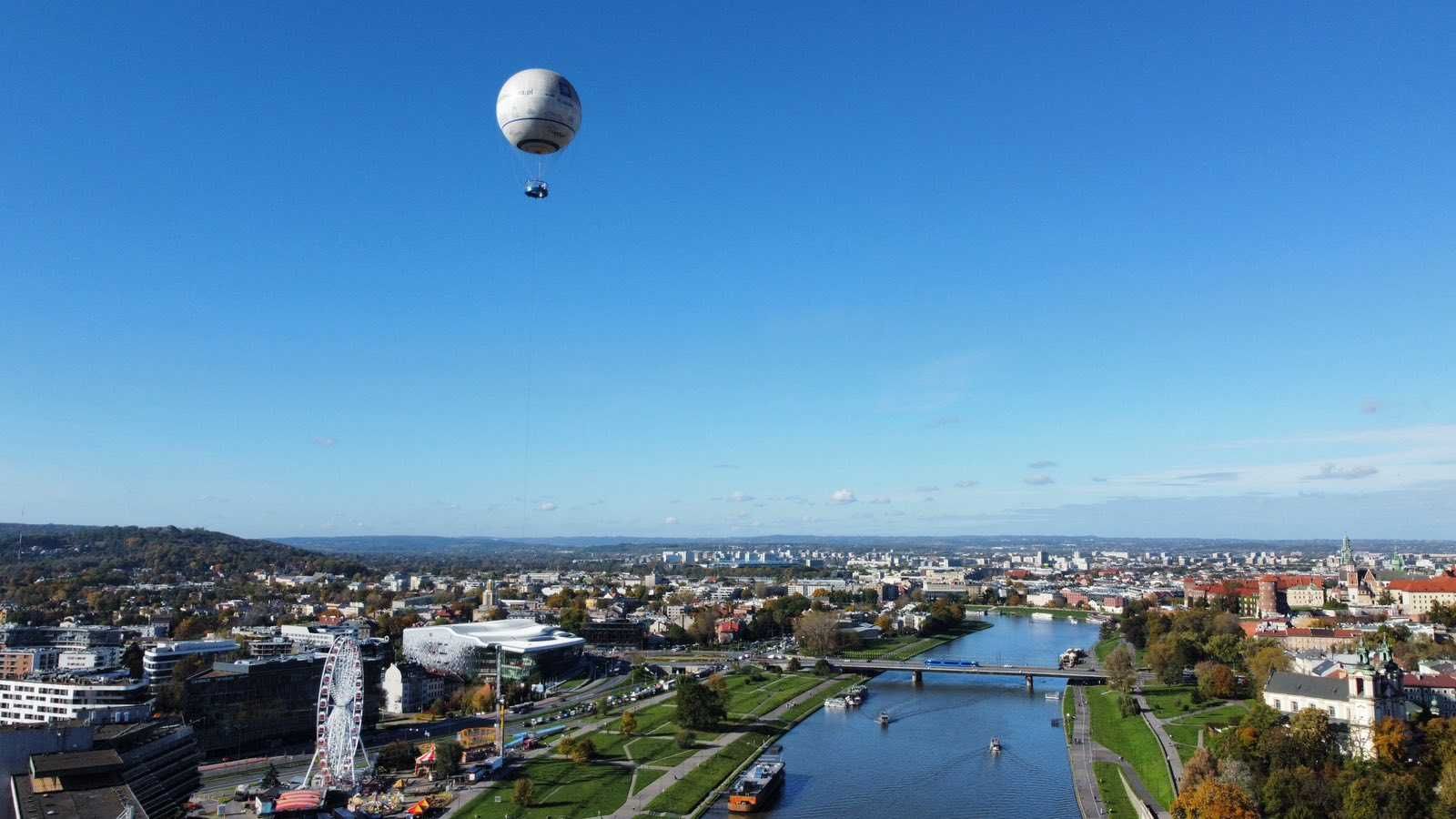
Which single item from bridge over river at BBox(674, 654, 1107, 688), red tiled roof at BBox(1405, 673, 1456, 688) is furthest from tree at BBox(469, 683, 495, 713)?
red tiled roof at BBox(1405, 673, 1456, 688)

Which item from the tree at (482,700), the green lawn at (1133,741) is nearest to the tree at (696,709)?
the tree at (482,700)

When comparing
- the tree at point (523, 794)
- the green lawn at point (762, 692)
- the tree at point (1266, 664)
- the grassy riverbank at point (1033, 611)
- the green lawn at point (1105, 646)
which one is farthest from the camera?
the grassy riverbank at point (1033, 611)

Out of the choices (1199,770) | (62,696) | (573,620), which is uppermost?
(62,696)

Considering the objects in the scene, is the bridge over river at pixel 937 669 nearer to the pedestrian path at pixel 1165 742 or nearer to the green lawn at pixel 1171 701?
the green lawn at pixel 1171 701

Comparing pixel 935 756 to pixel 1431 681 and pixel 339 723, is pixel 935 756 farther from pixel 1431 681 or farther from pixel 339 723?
pixel 339 723

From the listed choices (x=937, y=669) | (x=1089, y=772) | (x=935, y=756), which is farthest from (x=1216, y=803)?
(x=937, y=669)
